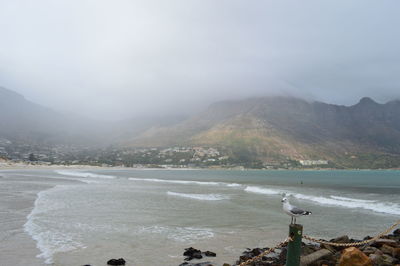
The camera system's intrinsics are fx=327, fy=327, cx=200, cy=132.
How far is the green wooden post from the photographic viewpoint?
21.1ft

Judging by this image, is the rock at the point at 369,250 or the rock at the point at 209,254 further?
the rock at the point at 209,254

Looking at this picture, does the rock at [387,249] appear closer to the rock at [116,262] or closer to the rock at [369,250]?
the rock at [369,250]

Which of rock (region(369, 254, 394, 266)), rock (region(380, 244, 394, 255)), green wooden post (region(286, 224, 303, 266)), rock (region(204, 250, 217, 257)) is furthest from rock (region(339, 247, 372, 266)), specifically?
rock (region(204, 250, 217, 257))

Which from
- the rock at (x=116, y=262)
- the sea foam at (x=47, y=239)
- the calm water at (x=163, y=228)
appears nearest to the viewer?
the rock at (x=116, y=262)

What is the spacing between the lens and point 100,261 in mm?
11172

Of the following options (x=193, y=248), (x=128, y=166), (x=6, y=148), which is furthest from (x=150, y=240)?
(x=6, y=148)

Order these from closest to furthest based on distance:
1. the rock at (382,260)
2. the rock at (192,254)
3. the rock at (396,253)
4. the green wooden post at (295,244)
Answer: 1. the green wooden post at (295,244)
2. the rock at (382,260)
3. the rock at (396,253)
4. the rock at (192,254)

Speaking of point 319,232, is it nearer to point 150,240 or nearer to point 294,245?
point 150,240

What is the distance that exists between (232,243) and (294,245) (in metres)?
8.40

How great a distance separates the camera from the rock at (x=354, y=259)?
333 inches

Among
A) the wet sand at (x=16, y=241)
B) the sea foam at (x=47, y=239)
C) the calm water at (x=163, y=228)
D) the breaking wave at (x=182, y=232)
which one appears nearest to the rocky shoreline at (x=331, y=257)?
the calm water at (x=163, y=228)

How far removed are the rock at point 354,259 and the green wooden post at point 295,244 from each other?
9.55 feet

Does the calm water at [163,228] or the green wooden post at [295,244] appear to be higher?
the green wooden post at [295,244]

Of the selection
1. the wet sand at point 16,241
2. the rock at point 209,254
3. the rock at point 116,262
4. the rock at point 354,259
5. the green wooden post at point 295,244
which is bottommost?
the wet sand at point 16,241
